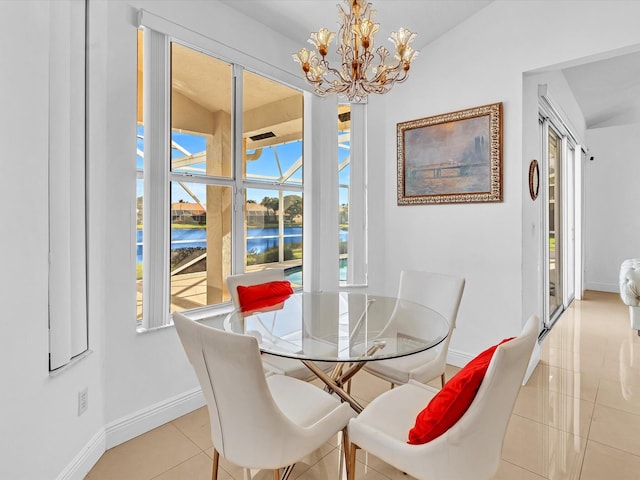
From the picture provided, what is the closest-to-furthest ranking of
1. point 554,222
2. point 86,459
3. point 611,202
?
point 86,459
point 554,222
point 611,202

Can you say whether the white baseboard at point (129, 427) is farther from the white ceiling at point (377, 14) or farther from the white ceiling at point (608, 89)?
the white ceiling at point (608, 89)

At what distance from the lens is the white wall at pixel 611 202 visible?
587 cm

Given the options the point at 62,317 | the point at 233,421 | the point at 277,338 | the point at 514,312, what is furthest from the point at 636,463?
the point at 62,317

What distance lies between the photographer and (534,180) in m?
3.06

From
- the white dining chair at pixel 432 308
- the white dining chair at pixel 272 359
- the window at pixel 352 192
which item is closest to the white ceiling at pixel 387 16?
the window at pixel 352 192

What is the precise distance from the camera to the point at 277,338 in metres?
1.70

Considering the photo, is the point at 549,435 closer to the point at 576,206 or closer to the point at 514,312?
the point at 514,312

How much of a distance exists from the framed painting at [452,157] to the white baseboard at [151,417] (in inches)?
100

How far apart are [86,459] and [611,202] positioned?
778cm

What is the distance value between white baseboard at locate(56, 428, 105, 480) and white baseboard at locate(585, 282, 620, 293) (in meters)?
7.53

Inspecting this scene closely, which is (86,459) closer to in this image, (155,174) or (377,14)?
(155,174)

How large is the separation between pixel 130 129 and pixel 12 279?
3.64 feet

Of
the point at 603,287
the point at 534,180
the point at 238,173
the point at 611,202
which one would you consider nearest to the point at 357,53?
the point at 238,173

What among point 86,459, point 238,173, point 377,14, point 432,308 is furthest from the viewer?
point 377,14
